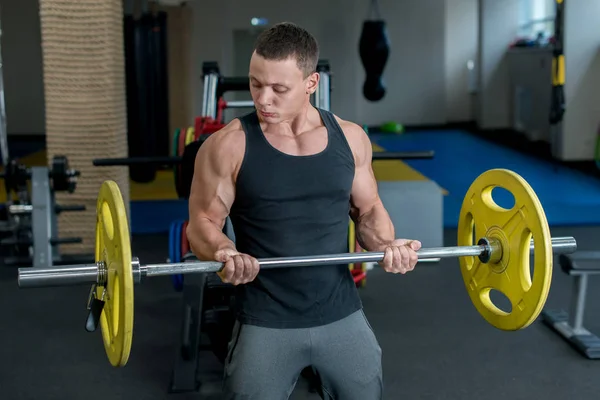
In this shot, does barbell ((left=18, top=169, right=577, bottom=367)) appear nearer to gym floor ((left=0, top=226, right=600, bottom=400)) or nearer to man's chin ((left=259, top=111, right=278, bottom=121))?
man's chin ((left=259, top=111, right=278, bottom=121))

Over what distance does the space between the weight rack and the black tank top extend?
2.36 meters

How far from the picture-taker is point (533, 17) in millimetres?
9578

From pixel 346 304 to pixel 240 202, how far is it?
28 centimetres

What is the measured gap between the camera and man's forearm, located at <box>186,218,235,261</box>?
58.3 inches

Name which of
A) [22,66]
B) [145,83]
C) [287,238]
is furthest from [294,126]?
[22,66]

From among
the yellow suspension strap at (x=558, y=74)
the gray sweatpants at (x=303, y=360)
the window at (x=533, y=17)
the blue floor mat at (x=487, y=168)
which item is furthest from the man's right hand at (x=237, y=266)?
the window at (x=533, y=17)

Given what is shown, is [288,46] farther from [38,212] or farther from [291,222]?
[38,212]

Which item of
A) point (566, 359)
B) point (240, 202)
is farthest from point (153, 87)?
point (240, 202)

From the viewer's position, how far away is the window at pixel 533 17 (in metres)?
9.04

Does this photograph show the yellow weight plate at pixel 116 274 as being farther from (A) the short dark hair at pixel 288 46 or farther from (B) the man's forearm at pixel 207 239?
(A) the short dark hair at pixel 288 46

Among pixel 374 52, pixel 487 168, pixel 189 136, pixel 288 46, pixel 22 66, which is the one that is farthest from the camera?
pixel 22 66

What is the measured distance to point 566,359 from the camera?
9.21ft

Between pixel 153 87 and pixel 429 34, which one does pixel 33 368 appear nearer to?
pixel 153 87

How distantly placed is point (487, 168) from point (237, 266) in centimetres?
582
